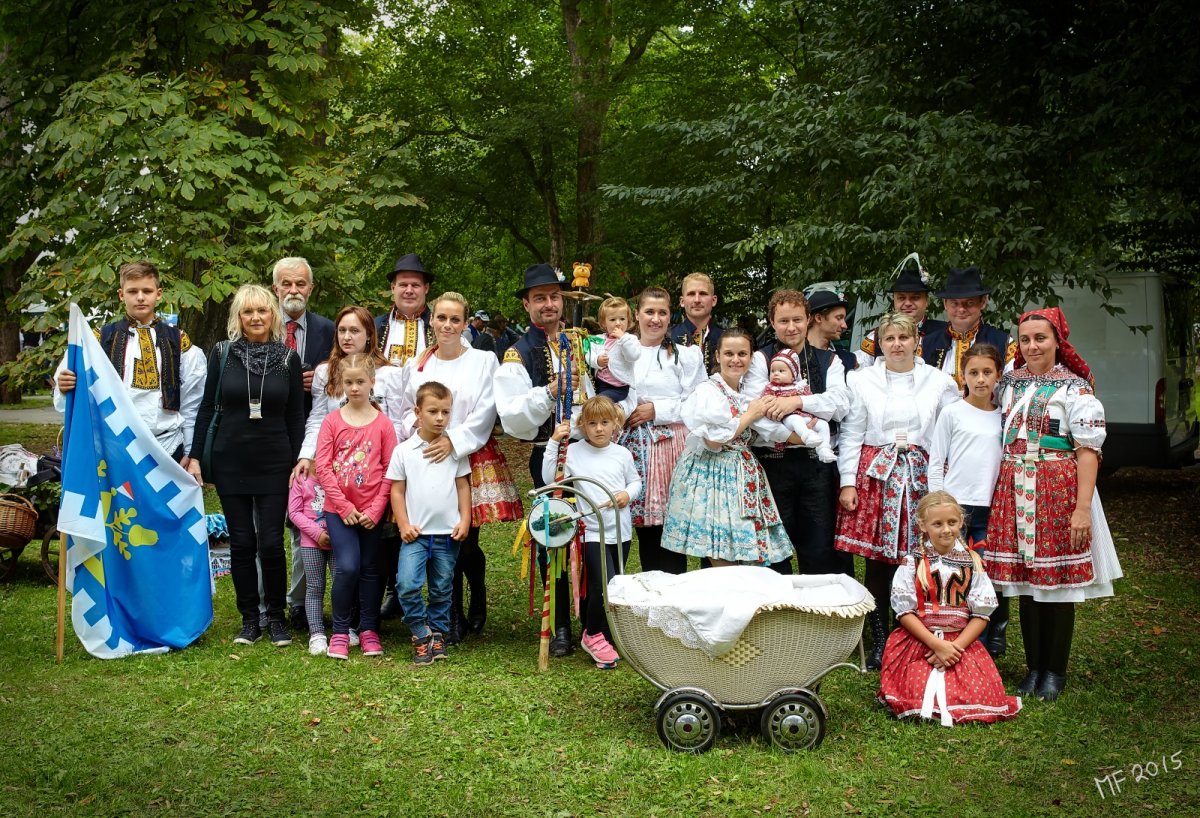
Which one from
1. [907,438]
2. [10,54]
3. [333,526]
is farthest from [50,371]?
[907,438]

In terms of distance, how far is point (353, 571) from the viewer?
564 centimetres

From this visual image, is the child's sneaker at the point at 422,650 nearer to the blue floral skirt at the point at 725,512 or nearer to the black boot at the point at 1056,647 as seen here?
the blue floral skirt at the point at 725,512

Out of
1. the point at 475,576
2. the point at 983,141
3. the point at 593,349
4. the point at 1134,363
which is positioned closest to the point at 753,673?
the point at 593,349

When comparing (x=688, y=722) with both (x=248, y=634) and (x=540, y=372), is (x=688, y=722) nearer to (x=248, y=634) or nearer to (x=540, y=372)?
(x=540, y=372)

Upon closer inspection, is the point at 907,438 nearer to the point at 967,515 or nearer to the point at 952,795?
the point at 967,515

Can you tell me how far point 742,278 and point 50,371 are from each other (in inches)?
353

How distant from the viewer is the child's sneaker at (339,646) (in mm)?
5602

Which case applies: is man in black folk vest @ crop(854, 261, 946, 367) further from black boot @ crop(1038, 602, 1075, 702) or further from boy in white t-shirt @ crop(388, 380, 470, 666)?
boy in white t-shirt @ crop(388, 380, 470, 666)

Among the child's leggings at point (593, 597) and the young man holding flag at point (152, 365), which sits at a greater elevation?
the young man holding flag at point (152, 365)

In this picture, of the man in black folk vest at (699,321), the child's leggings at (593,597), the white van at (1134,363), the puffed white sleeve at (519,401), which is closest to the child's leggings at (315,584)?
the puffed white sleeve at (519,401)

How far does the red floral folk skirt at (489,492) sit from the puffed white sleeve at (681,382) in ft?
2.87

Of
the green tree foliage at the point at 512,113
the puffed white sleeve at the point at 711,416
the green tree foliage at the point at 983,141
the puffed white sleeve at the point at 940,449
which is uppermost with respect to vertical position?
the green tree foliage at the point at 512,113

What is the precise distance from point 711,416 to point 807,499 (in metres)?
0.81

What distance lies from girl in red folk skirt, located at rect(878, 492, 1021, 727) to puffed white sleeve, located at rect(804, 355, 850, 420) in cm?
68
